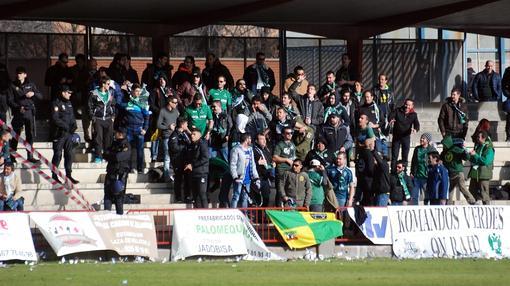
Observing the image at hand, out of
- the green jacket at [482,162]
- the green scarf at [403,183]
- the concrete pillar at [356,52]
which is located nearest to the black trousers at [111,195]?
the green scarf at [403,183]

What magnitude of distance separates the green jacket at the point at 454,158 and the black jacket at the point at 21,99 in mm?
8472

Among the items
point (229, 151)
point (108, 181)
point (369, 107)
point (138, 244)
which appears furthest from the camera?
point (369, 107)

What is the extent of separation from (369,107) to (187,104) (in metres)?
3.86

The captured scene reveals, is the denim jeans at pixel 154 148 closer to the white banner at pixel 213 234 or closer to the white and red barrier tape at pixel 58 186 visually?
the white and red barrier tape at pixel 58 186

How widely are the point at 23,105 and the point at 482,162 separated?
31.0ft

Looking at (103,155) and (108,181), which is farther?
(103,155)

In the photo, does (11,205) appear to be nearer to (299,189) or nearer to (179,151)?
(179,151)

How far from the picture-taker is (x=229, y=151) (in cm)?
2567

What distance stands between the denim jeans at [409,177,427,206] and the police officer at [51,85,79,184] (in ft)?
21.9

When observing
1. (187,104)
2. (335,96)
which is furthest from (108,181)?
(335,96)

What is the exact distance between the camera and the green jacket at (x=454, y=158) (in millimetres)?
27078

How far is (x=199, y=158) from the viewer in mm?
24422

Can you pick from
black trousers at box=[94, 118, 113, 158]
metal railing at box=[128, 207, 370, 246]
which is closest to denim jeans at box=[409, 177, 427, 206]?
metal railing at box=[128, 207, 370, 246]
